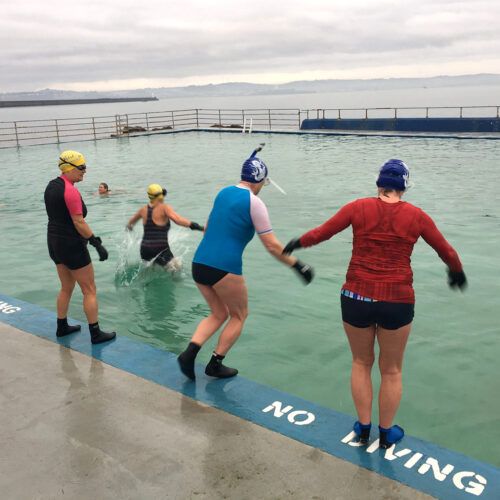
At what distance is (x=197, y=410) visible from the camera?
13.8 feet

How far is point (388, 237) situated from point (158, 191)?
5.05 metres

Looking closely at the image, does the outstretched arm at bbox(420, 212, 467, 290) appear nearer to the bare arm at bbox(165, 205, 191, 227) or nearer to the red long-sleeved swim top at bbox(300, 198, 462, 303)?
the red long-sleeved swim top at bbox(300, 198, 462, 303)

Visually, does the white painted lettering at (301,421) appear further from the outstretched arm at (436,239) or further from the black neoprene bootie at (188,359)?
the outstretched arm at (436,239)

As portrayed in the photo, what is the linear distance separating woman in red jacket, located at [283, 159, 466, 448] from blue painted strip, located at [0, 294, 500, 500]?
1.39 feet

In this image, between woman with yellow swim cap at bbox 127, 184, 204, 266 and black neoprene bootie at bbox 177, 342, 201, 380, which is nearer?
black neoprene bootie at bbox 177, 342, 201, 380

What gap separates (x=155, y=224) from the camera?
8.18m

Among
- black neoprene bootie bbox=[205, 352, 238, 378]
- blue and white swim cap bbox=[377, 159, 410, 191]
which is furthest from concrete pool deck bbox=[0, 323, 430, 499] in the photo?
blue and white swim cap bbox=[377, 159, 410, 191]

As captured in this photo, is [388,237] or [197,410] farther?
[197,410]

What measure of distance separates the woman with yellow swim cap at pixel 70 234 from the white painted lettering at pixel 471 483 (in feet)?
11.3

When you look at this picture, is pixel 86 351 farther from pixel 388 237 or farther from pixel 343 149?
pixel 343 149

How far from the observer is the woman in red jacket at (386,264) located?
136 inches

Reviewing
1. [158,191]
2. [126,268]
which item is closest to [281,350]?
[158,191]

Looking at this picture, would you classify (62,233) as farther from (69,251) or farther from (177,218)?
(177,218)

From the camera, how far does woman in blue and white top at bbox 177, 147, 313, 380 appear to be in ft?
14.4
